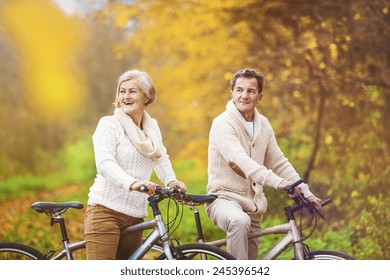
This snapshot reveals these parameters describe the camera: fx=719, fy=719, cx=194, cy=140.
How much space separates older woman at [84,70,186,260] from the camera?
340 cm

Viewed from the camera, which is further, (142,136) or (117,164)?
(142,136)

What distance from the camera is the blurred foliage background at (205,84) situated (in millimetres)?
5141

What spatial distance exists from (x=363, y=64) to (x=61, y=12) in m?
2.26

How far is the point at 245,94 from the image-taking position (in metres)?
3.66

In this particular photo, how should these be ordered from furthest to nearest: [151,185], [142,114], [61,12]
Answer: [61,12], [142,114], [151,185]

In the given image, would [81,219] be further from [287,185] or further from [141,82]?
[287,185]

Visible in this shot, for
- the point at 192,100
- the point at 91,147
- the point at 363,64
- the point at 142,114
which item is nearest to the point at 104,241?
the point at 142,114

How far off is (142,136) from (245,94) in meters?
0.58

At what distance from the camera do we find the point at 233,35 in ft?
17.8

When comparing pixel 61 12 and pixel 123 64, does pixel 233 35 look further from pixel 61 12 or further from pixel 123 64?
pixel 61 12

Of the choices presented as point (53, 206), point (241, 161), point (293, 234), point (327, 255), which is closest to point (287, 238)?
point (293, 234)

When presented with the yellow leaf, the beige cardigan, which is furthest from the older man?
the yellow leaf

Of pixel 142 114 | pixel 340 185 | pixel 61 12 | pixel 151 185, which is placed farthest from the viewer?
pixel 340 185

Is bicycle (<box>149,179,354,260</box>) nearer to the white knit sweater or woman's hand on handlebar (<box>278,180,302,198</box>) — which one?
woman's hand on handlebar (<box>278,180,302,198</box>)
